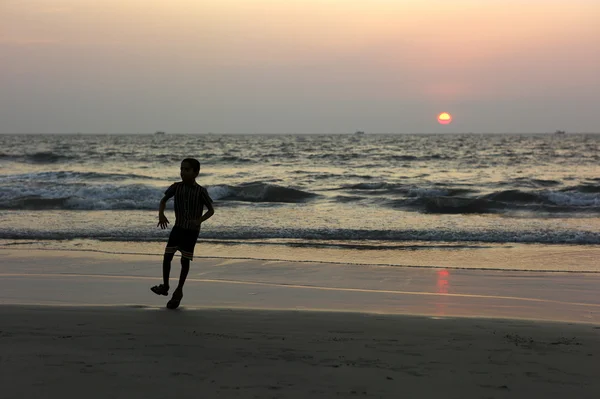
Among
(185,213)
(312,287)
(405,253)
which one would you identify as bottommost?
(405,253)

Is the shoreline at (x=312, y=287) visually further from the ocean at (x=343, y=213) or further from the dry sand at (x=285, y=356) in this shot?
the ocean at (x=343, y=213)

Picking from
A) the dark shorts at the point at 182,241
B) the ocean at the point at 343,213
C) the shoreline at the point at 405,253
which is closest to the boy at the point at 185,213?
the dark shorts at the point at 182,241

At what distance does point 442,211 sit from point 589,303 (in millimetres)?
12606

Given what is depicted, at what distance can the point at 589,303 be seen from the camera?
7102 mm

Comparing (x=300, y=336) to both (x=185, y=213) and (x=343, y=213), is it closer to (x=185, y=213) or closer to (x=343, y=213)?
(x=185, y=213)

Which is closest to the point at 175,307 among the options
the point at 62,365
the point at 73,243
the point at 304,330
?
the point at 304,330

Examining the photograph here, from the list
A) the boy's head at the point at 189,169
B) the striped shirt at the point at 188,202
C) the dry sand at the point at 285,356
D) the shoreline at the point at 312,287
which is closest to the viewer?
the dry sand at the point at 285,356

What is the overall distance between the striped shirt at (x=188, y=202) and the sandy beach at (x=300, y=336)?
0.90m

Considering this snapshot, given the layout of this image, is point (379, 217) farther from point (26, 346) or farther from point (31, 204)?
point (26, 346)

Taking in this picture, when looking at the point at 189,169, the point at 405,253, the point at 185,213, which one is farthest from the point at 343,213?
the point at 189,169

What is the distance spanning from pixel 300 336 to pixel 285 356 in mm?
631

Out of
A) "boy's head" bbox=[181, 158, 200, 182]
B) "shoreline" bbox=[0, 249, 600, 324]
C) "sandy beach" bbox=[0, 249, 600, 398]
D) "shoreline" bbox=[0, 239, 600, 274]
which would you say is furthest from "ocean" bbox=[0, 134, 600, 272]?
"boy's head" bbox=[181, 158, 200, 182]

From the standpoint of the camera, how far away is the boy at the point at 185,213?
6105 mm

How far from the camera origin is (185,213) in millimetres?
6168
